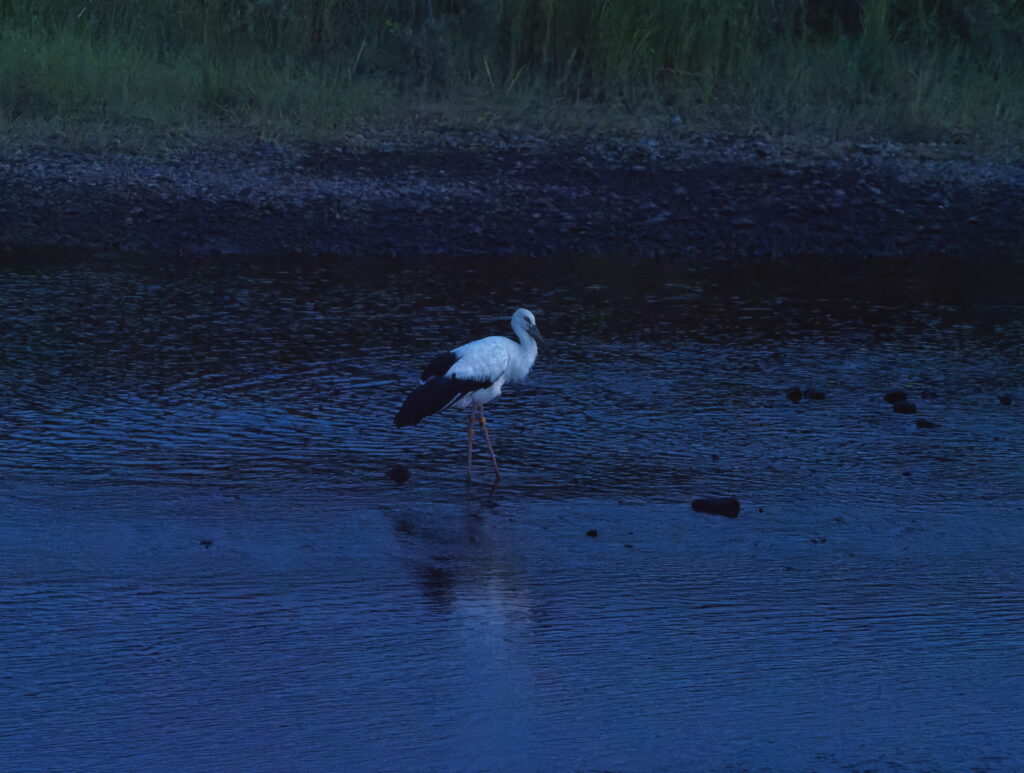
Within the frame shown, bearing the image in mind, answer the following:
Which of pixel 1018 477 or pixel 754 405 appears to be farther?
pixel 754 405

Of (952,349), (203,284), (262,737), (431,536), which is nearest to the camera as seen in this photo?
(262,737)

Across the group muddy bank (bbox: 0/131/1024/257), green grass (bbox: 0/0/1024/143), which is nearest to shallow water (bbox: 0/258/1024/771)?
muddy bank (bbox: 0/131/1024/257)

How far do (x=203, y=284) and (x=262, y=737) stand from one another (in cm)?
810

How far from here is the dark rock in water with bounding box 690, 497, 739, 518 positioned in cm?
817

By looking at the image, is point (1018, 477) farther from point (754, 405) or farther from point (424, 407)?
point (424, 407)

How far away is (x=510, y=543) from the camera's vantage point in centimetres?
780

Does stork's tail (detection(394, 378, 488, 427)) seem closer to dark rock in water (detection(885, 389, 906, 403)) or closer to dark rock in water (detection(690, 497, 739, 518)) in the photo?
dark rock in water (detection(690, 497, 739, 518))

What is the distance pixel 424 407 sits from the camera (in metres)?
8.97

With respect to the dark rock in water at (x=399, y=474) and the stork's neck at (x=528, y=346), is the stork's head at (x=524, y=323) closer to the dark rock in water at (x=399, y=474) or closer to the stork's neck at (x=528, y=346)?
the stork's neck at (x=528, y=346)

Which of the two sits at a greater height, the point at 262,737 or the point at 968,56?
the point at 968,56

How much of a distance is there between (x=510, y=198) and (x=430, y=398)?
6.85 meters

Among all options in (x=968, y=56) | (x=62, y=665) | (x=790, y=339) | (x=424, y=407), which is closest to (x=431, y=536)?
(x=424, y=407)

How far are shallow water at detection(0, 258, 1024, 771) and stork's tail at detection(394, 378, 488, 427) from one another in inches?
10.8

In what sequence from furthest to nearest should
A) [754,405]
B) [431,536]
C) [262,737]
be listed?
[754,405] < [431,536] < [262,737]
